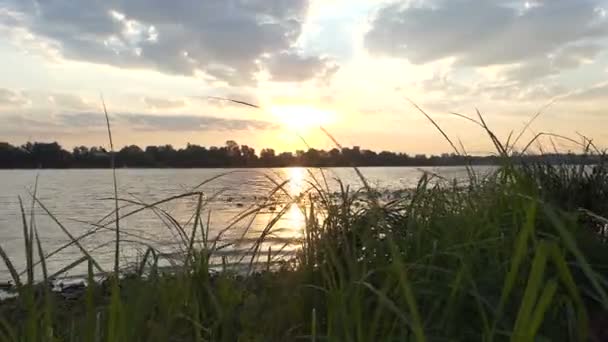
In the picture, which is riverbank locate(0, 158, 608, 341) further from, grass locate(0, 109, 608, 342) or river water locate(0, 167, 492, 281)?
river water locate(0, 167, 492, 281)

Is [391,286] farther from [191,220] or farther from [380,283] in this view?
[191,220]

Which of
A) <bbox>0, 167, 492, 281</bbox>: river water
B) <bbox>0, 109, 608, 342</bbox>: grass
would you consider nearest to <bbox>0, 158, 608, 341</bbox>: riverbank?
<bbox>0, 109, 608, 342</bbox>: grass

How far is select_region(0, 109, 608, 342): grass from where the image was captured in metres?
2.11

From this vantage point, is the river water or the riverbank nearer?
the riverbank

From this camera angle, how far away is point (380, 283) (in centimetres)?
299

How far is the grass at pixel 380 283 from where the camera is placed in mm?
2111

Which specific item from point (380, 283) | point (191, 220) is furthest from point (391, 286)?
point (191, 220)

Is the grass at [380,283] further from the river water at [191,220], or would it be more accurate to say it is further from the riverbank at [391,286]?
the river water at [191,220]

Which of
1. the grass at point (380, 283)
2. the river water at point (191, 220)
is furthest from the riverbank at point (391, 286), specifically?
the river water at point (191, 220)

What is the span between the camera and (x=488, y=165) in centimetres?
523

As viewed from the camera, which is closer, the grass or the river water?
the grass

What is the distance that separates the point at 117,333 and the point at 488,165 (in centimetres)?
383

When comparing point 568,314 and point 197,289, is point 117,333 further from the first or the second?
point 568,314

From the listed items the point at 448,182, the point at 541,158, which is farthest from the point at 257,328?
the point at 541,158
